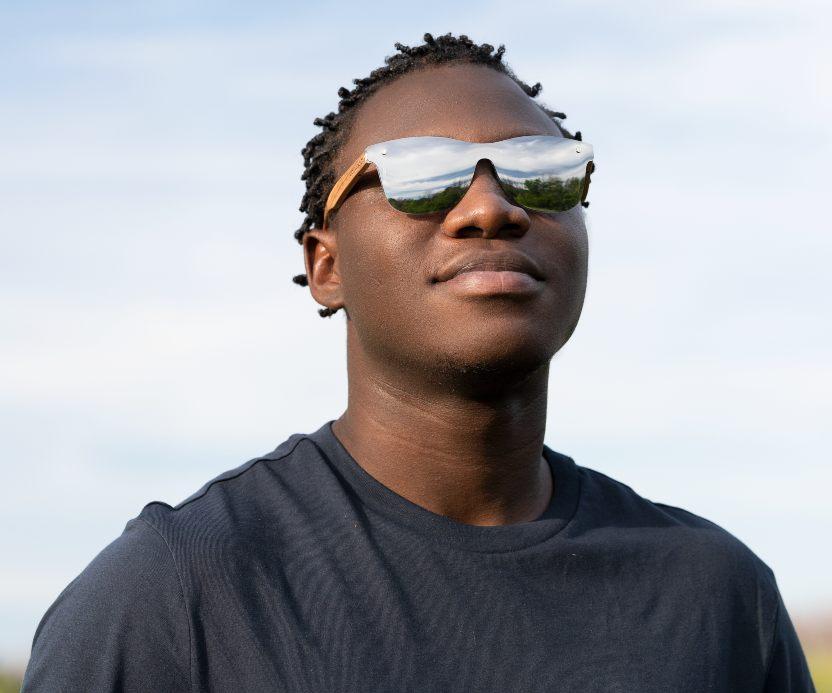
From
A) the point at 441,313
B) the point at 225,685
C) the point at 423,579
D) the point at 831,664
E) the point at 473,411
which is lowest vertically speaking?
the point at 831,664

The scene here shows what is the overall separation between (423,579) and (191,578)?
25.8 inches

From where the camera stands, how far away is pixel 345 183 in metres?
3.80

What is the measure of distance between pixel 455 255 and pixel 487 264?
10 centimetres

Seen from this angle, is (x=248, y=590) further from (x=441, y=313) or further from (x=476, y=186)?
(x=476, y=186)

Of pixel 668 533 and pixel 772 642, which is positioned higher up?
pixel 668 533

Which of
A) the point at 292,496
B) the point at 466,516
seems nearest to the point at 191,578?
the point at 292,496

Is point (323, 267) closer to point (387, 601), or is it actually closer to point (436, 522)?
point (436, 522)

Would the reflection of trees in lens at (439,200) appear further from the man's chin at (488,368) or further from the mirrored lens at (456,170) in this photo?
the man's chin at (488,368)

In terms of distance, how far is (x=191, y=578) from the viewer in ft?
10.6

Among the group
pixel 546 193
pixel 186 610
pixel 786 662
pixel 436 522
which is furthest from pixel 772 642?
pixel 186 610

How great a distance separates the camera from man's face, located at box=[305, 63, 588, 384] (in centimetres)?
347

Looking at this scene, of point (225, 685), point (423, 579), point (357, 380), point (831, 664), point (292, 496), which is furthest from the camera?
point (831, 664)

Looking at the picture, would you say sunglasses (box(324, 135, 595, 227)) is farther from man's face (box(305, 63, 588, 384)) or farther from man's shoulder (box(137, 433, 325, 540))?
man's shoulder (box(137, 433, 325, 540))

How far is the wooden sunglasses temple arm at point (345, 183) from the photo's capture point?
12.3ft
